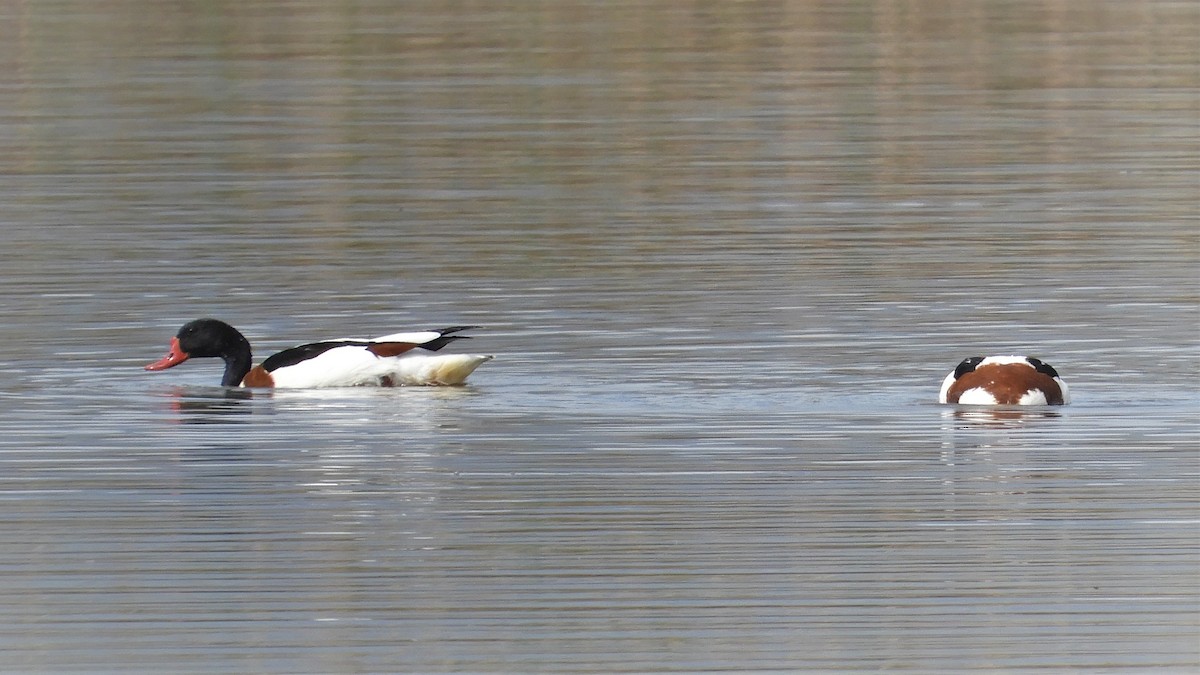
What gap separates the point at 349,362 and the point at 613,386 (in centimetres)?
A: 170

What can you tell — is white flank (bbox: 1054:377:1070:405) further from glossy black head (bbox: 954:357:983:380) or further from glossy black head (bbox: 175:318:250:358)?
glossy black head (bbox: 175:318:250:358)

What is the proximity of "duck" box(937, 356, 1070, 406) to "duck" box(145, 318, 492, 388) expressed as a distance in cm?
285

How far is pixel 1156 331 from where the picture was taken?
55.2 feet

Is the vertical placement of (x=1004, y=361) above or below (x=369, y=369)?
above

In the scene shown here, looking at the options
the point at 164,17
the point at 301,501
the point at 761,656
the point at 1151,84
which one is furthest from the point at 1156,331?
the point at 164,17

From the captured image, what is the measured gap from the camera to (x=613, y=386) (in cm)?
1531

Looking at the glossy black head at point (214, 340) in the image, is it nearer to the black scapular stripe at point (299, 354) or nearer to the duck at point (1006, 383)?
the black scapular stripe at point (299, 354)

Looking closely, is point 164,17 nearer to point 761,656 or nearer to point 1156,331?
point 1156,331

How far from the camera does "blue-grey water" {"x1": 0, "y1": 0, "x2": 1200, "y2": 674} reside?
9672 mm

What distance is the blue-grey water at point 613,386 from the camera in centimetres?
967

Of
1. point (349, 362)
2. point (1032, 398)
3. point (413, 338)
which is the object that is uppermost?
point (413, 338)

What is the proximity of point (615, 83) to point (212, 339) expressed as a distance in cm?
2334

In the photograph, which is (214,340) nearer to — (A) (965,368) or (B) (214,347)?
(B) (214,347)

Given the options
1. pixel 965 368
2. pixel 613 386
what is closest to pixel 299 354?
pixel 613 386
